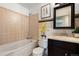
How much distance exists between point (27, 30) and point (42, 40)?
262 mm

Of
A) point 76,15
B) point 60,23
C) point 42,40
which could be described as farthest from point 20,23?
point 76,15

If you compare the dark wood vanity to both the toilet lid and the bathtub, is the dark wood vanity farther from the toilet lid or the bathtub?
the bathtub

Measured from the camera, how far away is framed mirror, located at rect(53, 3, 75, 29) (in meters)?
1.21

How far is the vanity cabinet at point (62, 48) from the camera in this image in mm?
1129

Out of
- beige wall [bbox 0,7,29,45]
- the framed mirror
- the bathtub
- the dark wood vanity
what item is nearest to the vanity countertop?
the dark wood vanity

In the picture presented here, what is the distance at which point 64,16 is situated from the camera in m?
1.26

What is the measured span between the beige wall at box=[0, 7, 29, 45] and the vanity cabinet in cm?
40

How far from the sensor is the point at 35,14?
1343mm

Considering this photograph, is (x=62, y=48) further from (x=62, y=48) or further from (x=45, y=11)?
(x=45, y=11)

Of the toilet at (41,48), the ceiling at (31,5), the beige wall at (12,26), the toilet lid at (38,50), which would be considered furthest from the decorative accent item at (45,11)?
the toilet lid at (38,50)

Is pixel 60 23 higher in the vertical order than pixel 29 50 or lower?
higher

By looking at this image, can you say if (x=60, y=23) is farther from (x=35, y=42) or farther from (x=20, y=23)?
(x=20, y=23)

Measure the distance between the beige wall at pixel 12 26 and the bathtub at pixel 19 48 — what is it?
6 cm

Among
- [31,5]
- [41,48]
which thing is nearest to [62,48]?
[41,48]
